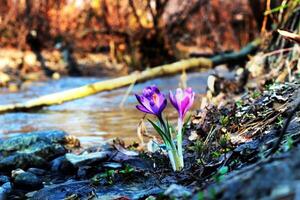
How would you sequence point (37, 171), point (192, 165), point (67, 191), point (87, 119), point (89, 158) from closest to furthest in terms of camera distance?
point (192, 165), point (67, 191), point (89, 158), point (37, 171), point (87, 119)

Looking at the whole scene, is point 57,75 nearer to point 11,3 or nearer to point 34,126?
point 11,3

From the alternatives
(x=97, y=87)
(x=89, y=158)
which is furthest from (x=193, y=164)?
(x=97, y=87)

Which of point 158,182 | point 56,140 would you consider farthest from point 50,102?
point 158,182

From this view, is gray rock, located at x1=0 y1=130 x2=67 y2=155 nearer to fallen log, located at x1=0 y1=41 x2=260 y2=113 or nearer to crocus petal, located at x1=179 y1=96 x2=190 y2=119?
fallen log, located at x1=0 y1=41 x2=260 y2=113

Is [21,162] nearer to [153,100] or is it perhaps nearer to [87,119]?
[153,100]

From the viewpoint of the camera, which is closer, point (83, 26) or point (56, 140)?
point (56, 140)

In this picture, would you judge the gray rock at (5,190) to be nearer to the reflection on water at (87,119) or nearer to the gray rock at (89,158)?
the gray rock at (89,158)

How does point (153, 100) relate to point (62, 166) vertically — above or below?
above

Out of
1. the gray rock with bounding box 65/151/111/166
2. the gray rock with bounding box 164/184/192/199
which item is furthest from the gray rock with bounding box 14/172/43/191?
the gray rock with bounding box 164/184/192/199

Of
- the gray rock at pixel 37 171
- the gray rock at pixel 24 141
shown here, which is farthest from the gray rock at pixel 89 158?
the gray rock at pixel 24 141
